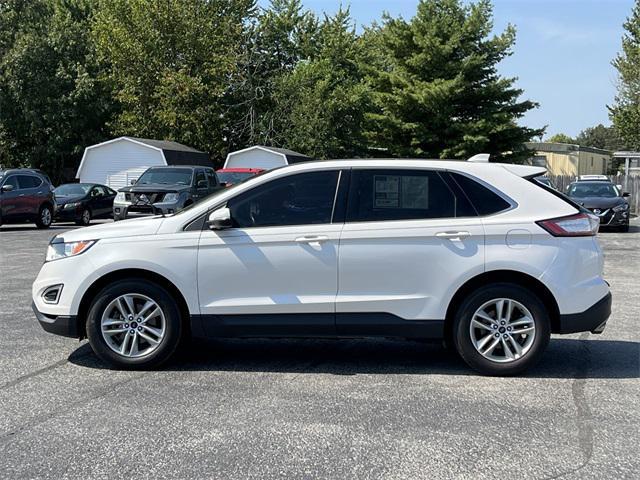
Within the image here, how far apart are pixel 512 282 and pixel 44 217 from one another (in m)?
19.1

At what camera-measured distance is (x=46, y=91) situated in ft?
141

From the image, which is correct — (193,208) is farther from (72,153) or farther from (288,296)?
(72,153)

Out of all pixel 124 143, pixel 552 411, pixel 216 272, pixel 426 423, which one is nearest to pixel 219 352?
pixel 216 272

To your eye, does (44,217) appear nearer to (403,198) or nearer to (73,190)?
(73,190)

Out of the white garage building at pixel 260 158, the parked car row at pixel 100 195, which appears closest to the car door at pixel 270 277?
the parked car row at pixel 100 195

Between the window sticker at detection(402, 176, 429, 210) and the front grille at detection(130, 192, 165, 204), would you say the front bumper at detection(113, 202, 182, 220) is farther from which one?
the window sticker at detection(402, 176, 429, 210)

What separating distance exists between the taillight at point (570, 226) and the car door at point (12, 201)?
18.5 m

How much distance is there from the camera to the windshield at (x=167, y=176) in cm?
1919

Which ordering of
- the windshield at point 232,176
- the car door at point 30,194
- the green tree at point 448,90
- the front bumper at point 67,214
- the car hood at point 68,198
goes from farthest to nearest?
the green tree at point 448,90 → the car hood at point 68,198 → the front bumper at point 67,214 → the windshield at point 232,176 → the car door at point 30,194

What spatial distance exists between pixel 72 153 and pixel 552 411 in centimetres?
4470

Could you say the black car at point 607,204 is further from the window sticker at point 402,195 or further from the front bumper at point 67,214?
the window sticker at point 402,195

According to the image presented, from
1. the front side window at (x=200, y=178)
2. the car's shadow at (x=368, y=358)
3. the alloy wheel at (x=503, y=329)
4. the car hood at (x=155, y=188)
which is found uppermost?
the front side window at (x=200, y=178)

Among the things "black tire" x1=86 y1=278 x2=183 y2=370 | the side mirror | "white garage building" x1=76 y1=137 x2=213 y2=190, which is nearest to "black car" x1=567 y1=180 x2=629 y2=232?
the side mirror

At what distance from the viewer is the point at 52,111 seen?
43.7m
